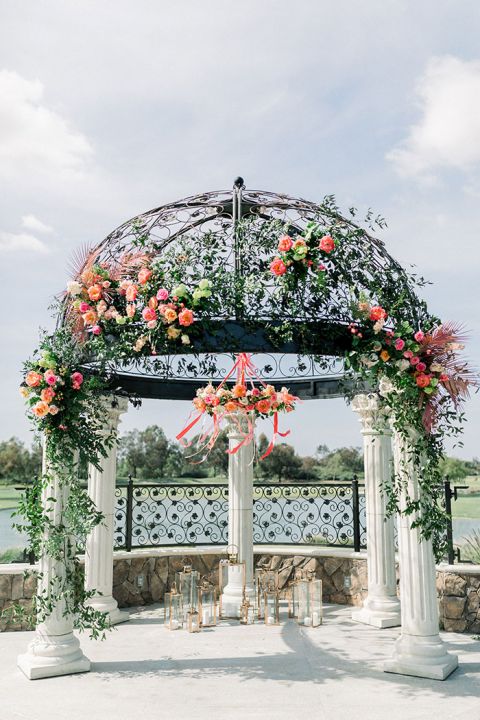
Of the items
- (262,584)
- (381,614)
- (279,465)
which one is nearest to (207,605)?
(262,584)

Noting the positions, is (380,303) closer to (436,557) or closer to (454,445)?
(454,445)

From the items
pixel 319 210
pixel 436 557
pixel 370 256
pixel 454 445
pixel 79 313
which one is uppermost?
pixel 319 210

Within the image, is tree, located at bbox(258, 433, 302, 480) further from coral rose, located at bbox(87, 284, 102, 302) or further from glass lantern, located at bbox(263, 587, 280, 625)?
coral rose, located at bbox(87, 284, 102, 302)

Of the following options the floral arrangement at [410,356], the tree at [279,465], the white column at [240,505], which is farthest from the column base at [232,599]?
the tree at [279,465]

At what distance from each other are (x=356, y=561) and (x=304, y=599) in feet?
5.89

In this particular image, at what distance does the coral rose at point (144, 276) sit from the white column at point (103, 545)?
3.40 metres

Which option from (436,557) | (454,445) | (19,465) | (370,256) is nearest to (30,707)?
(436,557)

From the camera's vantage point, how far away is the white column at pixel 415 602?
6734 millimetres

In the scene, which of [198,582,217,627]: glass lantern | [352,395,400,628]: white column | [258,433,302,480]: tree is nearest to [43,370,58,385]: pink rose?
[198,582,217,627]: glass lantern

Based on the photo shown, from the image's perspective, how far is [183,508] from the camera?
11.9m

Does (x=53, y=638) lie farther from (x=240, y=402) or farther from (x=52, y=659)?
(x=240, y=402)

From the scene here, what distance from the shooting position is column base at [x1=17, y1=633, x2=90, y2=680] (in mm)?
6676

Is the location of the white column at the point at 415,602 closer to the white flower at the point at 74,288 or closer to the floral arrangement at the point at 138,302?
the floral arrangement at the point at 138,302

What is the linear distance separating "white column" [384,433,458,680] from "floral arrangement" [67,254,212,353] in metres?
2.97
